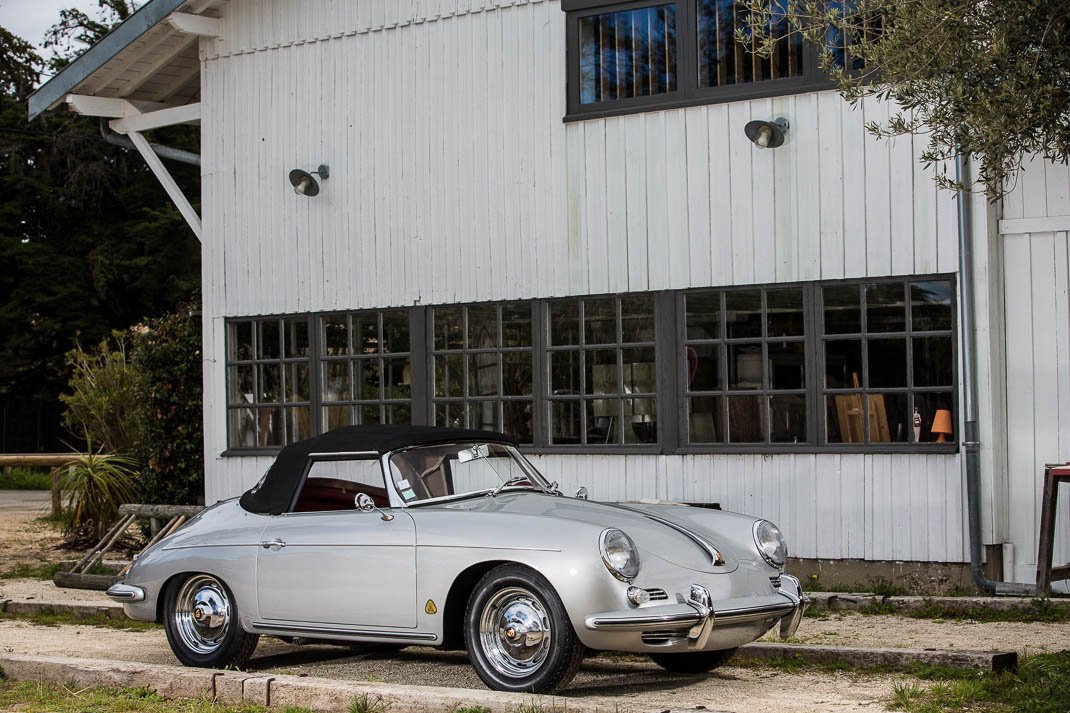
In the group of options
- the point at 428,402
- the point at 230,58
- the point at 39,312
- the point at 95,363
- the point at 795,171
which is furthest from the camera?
the point at 39,312

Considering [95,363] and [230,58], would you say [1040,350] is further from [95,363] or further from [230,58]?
[95,363]

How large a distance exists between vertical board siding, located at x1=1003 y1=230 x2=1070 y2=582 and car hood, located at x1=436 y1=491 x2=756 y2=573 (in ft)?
12.4

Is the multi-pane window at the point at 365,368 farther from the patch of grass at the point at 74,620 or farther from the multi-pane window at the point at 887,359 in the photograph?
the multi-pane window at the point at 887,359

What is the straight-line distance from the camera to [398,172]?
13.4m

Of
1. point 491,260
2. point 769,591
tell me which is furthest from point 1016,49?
point 491,260

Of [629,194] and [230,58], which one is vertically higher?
[230,58]

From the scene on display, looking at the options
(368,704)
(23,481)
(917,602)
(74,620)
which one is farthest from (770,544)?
(23,481)

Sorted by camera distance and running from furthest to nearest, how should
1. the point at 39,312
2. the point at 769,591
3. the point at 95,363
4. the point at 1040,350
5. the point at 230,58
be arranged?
the point at 39,312 < the point at 95,363 < the point at 230,58 < the point at 1040,350 < the point at 769,591

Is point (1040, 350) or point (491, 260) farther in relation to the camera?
point (491, 260)

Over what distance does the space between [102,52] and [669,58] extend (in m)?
6.22

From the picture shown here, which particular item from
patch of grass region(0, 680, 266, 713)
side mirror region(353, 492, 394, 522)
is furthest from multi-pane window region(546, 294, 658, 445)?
patch of grass region(0, 680, 266, 713)

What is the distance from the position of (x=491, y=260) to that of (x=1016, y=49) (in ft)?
19.9

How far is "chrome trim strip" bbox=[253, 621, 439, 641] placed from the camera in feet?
24.2

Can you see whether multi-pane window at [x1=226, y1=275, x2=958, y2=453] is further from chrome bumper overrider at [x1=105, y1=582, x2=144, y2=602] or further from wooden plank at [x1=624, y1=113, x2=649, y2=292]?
chrome bumper overrider at [x1=105, y1=582, x2=144, y2=602]
